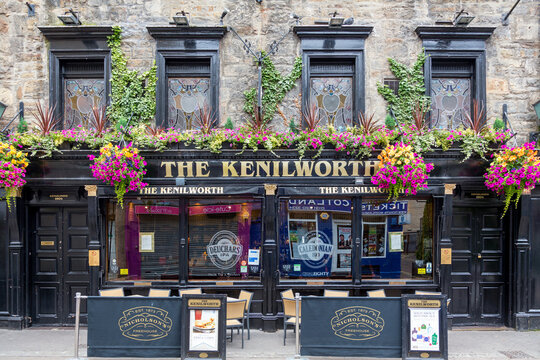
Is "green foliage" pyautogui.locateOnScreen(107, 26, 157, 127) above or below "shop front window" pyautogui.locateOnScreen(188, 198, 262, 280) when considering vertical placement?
above

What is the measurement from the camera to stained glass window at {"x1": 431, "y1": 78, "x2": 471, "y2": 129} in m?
10.8

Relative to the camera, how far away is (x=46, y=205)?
10.4 meters

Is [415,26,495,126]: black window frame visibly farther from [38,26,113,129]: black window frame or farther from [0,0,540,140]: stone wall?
[38,26,113,129]: black window frame

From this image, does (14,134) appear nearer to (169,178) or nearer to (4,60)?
(4,60)

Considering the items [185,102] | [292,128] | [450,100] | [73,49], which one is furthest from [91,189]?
[450,100]

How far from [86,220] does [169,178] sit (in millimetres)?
2410

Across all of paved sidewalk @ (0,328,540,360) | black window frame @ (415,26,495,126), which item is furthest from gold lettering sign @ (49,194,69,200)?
black window frame @ (415,26,495,126)

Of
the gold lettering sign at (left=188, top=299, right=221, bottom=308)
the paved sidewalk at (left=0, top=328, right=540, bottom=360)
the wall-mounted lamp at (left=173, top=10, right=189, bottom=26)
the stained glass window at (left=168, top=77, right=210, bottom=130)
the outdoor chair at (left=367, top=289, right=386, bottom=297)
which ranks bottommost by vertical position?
the paved sidewalk at (left=0, top=328, right=540, bottom=360)

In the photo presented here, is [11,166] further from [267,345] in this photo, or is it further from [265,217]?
[267,345]

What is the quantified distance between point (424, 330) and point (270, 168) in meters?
4.68

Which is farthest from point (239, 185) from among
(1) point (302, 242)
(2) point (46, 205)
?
(2) point (46, 205)

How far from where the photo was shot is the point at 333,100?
10680 millimetres

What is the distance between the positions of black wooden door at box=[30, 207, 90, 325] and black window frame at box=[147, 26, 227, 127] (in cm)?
324

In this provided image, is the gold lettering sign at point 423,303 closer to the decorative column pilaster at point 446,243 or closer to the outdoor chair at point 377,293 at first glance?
the outdoor chair at point 377,293
